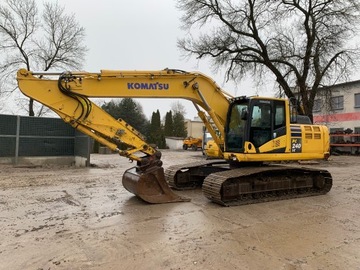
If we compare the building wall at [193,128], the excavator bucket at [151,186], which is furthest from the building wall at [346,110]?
the building wall at [193,128]

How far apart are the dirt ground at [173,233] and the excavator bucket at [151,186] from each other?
0.25m

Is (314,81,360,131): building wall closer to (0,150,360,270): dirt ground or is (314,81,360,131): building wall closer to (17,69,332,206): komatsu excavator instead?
(17,69,332,206): komatsu excavator

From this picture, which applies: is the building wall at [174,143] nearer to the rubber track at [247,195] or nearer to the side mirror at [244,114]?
the rubber track at [247,195]

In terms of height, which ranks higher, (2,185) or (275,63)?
(275,63)

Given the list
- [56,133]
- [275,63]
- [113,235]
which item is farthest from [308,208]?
[275,63]

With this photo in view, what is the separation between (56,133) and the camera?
53.6 ft

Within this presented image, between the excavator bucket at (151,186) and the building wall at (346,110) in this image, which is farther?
the building wall at (346,110)

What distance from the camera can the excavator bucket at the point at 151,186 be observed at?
725 cm

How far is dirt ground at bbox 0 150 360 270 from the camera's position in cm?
420

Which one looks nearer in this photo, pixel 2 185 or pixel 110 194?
pixel 110 194

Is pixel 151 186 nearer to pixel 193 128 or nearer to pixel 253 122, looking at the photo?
pixel 253 122

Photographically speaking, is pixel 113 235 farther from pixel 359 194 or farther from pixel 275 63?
pixel 275 63

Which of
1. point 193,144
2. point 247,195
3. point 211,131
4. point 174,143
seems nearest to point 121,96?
point 211,131

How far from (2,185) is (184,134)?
47.8 meters
